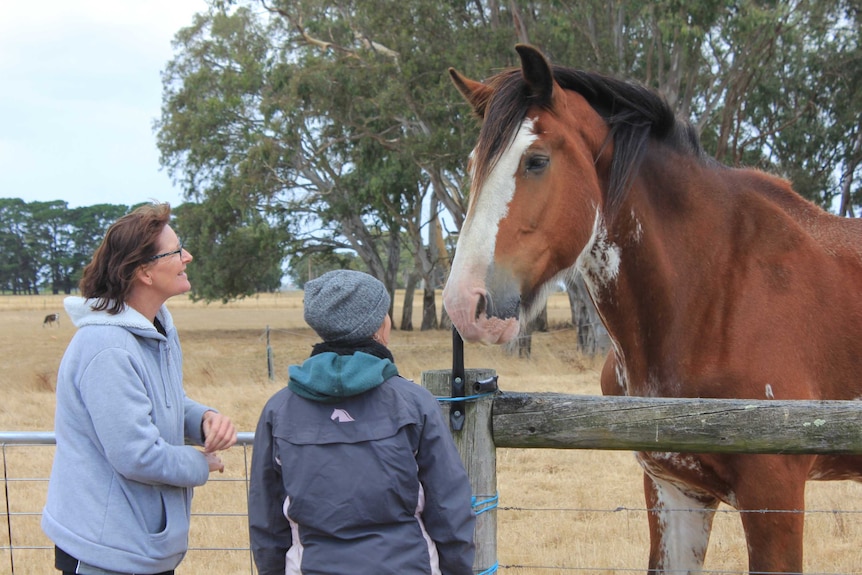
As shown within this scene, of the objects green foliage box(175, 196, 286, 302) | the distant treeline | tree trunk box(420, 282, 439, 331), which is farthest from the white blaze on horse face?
the distant treeline

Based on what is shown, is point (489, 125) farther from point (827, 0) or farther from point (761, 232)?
point (827, 0)

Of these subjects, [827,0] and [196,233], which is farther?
[196,233]

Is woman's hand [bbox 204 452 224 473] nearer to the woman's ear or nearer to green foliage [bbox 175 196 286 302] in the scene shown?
the woman's ear

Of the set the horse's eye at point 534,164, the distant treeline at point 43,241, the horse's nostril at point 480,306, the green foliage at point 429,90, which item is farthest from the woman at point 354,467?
the distant treeline at point 43,241

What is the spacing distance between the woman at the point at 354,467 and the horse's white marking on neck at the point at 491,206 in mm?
512

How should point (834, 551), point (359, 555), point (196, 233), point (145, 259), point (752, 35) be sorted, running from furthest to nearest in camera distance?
point (196, 233) < point (752, 35) < point (834, 551) < point (145, 259) < point (359, 555)

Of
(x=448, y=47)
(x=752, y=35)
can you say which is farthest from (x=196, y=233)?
(x=752, y=35)

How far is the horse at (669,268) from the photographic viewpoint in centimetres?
245

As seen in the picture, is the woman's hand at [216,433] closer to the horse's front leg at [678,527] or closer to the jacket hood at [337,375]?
the jacket hood at [337,375]

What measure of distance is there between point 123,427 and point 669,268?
188 cm

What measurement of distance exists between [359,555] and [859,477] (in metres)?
2.12

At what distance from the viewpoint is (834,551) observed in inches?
179

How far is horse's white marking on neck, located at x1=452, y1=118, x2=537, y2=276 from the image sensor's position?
94.3 inches

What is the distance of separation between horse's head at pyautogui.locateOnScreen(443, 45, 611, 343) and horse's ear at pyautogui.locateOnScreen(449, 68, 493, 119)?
23 centimetres
